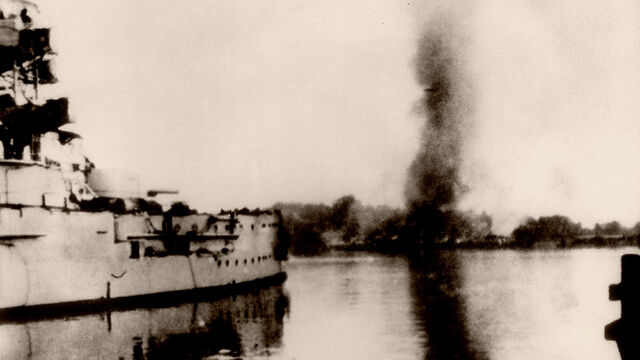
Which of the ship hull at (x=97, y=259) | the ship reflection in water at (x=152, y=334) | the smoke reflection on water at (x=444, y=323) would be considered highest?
the ship hull at (x=97, y=259)

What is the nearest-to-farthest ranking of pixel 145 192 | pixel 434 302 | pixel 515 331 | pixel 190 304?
pixel 515 331
pixel 190 304
pixel 434 302
pixel 145 192

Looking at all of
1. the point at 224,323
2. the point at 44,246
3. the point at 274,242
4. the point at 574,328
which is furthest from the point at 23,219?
the point at 274,242

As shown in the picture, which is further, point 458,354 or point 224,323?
point 224,323

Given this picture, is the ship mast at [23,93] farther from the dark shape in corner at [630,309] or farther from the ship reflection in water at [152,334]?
the dark shape in corner at [630,309]

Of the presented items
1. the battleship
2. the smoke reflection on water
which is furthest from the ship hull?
the smoke reflection on water

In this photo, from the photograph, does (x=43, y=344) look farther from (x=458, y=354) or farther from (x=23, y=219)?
(x=458, y=354)

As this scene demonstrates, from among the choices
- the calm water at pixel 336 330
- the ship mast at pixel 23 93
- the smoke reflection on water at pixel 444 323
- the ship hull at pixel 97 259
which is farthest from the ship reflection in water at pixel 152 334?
the ship mast at pixel 23 93
